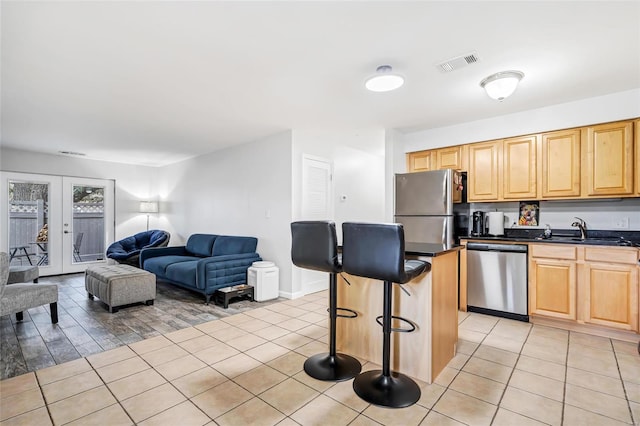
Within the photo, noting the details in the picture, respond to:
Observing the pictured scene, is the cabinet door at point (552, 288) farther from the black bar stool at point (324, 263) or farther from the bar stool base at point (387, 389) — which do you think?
the black bar stool at point (324, 263)

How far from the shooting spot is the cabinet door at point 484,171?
389 cm

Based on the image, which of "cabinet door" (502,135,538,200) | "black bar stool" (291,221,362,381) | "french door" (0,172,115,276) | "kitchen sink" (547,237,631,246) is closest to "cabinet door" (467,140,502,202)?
"cabinet door" (502,135,538,200)

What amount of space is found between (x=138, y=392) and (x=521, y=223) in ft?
14.0

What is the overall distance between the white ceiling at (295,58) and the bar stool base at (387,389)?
7.69 feet

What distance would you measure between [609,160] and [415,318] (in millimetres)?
2782

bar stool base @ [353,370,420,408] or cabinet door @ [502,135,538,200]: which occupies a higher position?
cabinet door @ [502,135,538,200]

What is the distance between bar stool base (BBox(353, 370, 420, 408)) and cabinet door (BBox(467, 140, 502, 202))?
8.77 ft

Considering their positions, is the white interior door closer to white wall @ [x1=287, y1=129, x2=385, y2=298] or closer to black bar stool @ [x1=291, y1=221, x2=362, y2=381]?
white wall @ [x1=287, y1=129, x2=385, y2=298]

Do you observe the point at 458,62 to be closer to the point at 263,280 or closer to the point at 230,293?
the point at 263,280

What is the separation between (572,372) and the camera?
7.65 feet

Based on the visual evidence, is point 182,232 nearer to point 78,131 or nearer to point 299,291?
point 78,131

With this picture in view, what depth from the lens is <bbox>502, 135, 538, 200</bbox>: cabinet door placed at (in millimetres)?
3635

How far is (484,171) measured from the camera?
13.1ft

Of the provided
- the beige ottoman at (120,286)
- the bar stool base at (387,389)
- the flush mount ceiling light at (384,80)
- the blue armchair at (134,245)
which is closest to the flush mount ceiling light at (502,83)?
the flush mount ceiling light at (384,80)
